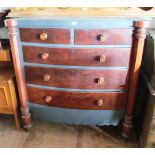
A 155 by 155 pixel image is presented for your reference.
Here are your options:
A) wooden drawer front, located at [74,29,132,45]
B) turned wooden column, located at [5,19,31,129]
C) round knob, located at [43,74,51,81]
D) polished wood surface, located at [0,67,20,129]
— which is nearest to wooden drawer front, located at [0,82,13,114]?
polished wood surface, located at [0,67,20,129]

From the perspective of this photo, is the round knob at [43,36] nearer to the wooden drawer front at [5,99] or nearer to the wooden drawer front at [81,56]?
the wooden drawer front at [81,56]

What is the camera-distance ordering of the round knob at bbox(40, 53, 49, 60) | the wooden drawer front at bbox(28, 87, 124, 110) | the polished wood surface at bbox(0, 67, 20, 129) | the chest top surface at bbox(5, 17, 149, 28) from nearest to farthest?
1. the chest top surface at bbox(5, 17, 149, 28)
2. the round knob at bbox(40, 53, 49, 60)
3. the wooden drawer front at bbox(28, 87, 124, 110)
4. the polished wood surface at bbox(0, 67, 20, 129)

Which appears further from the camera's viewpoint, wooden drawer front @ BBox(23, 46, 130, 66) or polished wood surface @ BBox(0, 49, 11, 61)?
polished wood surface @ BBox(0, 49, 11, 61)

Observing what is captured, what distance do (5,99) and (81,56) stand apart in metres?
0.77

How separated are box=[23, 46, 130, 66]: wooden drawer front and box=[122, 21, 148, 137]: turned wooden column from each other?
1.9 inches

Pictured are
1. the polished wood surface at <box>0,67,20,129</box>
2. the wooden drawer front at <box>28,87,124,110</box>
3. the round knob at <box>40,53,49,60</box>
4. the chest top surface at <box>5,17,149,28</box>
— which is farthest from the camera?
the polished wood surface at <box>0,67,20,129</box>

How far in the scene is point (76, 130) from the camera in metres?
1.74

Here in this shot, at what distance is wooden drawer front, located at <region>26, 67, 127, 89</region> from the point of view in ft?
4.43

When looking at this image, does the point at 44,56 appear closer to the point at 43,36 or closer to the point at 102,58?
the point at 43,36

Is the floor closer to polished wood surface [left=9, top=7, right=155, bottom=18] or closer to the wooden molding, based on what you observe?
A: the wooden molding

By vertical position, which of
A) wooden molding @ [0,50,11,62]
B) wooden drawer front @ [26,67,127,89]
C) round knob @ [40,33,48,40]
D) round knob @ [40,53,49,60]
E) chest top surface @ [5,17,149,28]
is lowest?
wooden drawer front @ [26,67,127,89]

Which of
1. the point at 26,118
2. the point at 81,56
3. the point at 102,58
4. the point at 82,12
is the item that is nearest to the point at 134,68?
the point at 102,58

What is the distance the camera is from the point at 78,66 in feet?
4.40
